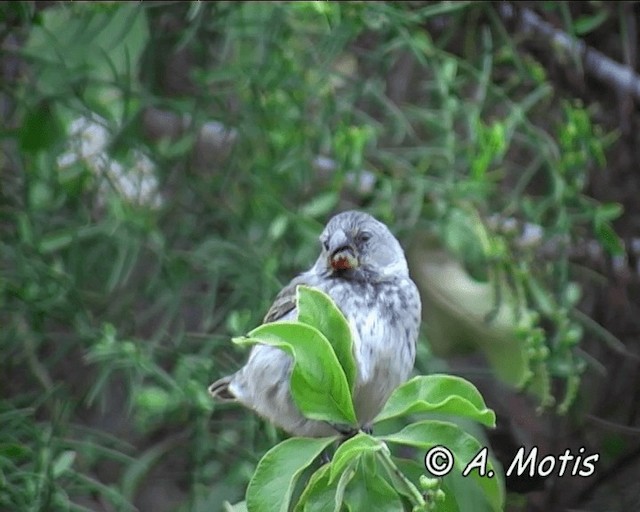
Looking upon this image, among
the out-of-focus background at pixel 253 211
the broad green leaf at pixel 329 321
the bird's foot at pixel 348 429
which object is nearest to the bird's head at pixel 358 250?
the out-of-focus background at pixel 253 211

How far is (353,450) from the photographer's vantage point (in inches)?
32.7

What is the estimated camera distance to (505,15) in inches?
72.8

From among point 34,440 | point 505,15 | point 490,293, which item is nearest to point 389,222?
point 490,293

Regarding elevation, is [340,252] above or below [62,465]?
above

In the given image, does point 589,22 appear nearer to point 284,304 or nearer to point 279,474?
point 284,304

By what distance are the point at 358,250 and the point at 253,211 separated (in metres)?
0.36

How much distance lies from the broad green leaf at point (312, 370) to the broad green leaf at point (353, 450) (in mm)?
53

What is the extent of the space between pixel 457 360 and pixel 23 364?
877mm

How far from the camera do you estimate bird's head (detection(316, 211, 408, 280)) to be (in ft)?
4.45

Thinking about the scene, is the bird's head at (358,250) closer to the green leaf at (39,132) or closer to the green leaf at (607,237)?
the green leaf at (607,237)

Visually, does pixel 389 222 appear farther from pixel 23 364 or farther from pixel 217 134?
pixel 23 364

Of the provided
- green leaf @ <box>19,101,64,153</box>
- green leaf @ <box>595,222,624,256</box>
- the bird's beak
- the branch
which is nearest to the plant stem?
the bird's beak

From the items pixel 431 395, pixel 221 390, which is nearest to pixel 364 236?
pixel 221 390

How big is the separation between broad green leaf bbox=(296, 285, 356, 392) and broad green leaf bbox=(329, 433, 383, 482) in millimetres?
88
